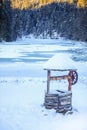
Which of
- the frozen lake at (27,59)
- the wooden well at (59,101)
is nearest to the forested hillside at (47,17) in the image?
the frozen lake at (27,59)

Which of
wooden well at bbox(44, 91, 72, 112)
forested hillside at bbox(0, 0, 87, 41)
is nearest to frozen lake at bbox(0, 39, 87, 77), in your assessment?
wooden well at bbox(44, 91, 72, 112)

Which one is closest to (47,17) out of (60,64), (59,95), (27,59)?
(27,59)

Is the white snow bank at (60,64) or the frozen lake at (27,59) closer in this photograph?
the white snow bank at (60,64)

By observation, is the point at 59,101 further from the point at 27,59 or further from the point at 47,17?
the point at 47,17

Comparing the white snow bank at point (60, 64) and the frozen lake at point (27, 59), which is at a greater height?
the white snow bank at point (60, 64)

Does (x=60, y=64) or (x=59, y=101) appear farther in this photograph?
(x=60, y=64)

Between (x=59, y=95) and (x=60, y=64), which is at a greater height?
(x=60, y=64)

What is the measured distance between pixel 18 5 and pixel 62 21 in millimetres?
36037

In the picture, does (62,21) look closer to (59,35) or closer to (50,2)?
(59,35)

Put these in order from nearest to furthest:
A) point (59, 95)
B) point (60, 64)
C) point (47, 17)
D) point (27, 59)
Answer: point (59, 95) → point (60, 64) → point (27, 59) → point (47, 17)

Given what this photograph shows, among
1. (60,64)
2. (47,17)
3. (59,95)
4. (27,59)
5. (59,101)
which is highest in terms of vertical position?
(60,64)

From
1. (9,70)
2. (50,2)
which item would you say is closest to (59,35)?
(50,2)

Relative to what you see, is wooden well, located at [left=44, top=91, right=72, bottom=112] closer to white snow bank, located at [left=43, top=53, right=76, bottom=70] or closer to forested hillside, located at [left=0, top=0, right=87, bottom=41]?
white snow bank, located at [left=43, top=53, right=76, bottom=70]

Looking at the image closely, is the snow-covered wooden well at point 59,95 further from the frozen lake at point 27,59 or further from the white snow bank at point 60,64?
the frozen lake at point 27,59
